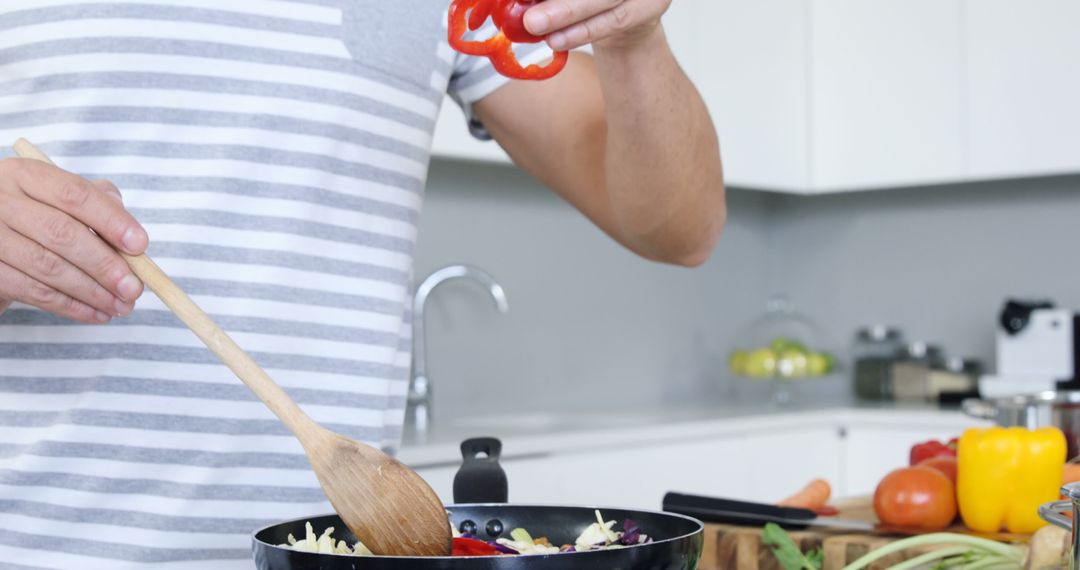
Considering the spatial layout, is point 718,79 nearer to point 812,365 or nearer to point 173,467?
point 812,365

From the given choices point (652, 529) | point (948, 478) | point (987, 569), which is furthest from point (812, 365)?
point (652, 529)

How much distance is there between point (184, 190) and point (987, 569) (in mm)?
662

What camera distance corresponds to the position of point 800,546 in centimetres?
109

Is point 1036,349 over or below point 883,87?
below

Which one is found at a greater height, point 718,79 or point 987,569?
Answer: point 718,79

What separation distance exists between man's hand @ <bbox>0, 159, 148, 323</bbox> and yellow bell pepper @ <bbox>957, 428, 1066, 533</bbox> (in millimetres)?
805

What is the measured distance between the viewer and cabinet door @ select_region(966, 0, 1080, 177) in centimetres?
308

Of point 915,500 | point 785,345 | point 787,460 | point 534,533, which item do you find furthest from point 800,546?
point 785,345

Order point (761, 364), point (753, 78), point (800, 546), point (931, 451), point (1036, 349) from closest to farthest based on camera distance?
1. point (800, 546)
2. point (931, 451)
3. point (1036, 349)
4. point (753, 78)
5. point (761, 364)

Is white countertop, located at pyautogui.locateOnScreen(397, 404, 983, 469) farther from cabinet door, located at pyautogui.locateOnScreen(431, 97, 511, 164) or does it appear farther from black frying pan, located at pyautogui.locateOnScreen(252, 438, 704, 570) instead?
black frying pan, located at pyautogui.locateOnScreen(252, 438, 704, 570)

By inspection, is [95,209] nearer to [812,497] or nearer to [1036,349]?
[812,497]

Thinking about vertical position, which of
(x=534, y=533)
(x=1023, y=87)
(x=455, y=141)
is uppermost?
(x=1023, y=87)

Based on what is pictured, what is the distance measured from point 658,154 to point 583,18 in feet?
1.14

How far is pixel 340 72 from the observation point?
3.42ft
